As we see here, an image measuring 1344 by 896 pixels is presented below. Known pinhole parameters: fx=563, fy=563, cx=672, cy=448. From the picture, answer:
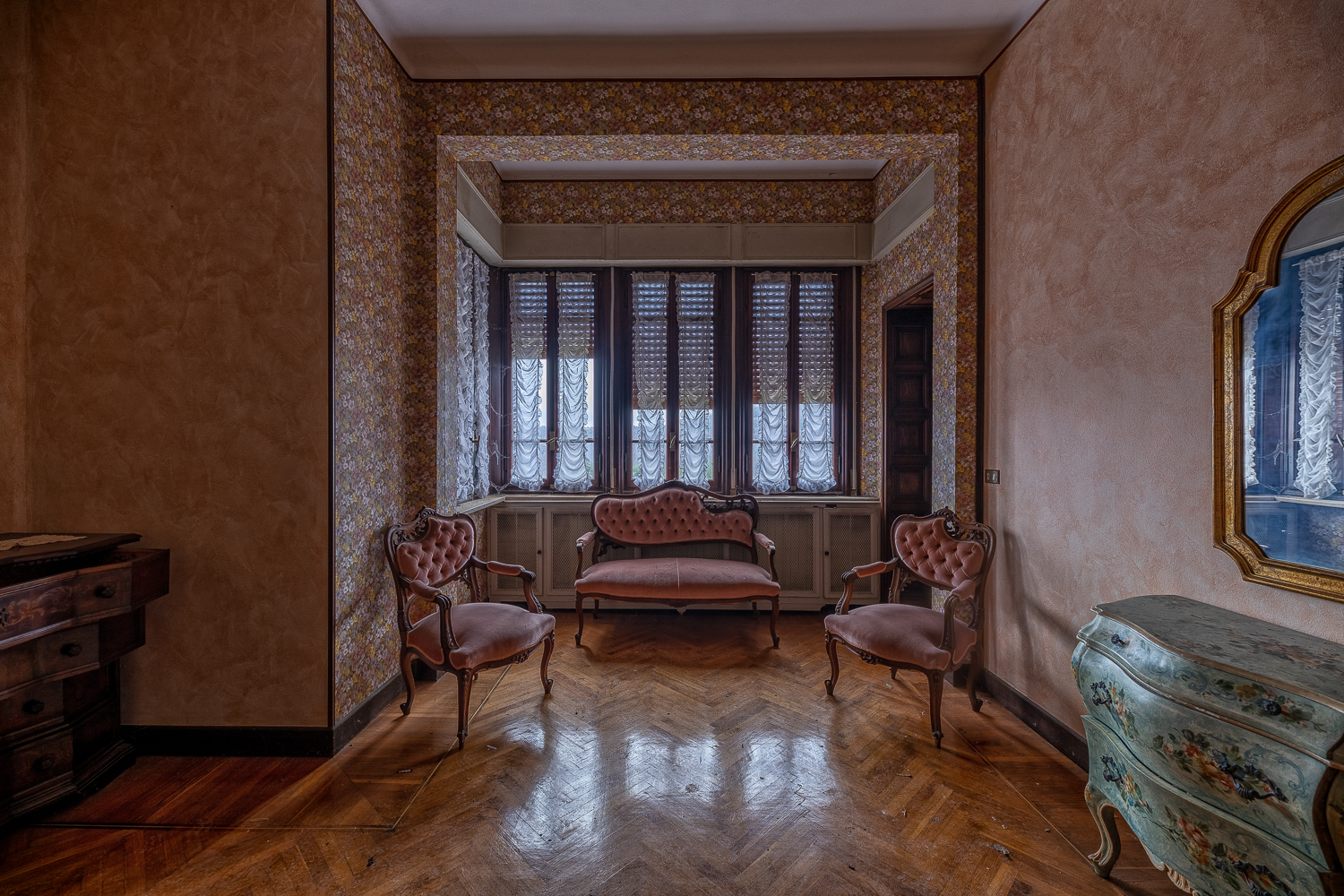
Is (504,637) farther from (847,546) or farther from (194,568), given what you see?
(847,546)

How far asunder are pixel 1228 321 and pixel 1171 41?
113cm

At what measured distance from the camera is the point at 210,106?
2592 millimetres

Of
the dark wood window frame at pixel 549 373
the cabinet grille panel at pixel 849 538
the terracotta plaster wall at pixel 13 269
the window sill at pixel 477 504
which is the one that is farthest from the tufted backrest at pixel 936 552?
the terracotta plaster wall at pixel 13 269

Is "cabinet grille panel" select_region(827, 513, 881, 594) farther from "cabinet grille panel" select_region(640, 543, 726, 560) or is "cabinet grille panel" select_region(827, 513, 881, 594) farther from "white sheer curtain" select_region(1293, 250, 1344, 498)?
"white sheer curtain" select_region(1293, 250, 1344, 498)

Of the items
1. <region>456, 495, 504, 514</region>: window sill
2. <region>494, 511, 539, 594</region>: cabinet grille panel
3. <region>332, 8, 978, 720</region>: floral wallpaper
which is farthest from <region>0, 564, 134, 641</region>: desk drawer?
<region>494, 511, 539, 594</region>: cabinet grille panel

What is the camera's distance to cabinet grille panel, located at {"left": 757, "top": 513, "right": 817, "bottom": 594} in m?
4.74

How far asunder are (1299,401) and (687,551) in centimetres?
371

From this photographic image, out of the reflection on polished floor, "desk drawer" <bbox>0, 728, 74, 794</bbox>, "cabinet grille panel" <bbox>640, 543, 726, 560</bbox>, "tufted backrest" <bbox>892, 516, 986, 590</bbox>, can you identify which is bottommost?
the reflection on polished floor

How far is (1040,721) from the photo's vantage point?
279cm

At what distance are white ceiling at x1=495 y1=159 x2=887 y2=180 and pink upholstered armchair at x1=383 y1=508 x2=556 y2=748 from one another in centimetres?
324

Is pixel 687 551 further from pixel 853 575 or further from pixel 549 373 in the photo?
pixel 549 373

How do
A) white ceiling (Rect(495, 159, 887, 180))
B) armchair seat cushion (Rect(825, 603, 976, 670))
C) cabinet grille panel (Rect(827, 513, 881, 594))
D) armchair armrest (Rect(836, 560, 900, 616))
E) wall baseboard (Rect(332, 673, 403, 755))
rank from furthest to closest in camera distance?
white ceiling (Rect(495, 159, 887, 180))
cabinet grille panel (Rect(827, 513, 881, 594))
armchair armrest (Rect(836, 560, 900, 616))
armchair seat cushion (Rect(825, 603, 976, 670))
wall baseboard (Rect(332, 673, 403, 755))

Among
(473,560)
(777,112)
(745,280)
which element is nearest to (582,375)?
(745,280)

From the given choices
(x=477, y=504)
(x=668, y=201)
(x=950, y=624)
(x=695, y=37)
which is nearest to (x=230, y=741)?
(x=477, y=504)
